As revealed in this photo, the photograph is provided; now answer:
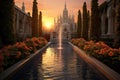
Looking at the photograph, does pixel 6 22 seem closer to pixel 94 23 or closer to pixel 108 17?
pixel 94 23

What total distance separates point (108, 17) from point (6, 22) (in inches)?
791

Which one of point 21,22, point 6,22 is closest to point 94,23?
point 6,22

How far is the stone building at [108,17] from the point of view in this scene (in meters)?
32.5

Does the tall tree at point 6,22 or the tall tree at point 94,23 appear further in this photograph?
the tall tree at point 94,23

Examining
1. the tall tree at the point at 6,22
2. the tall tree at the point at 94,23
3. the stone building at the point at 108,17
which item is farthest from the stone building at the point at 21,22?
the tall tree at the point at 6,22

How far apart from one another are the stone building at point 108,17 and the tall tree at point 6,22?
13519 mm

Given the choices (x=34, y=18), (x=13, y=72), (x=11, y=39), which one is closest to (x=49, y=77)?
(x=13, y=72)

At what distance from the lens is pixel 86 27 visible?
132ft

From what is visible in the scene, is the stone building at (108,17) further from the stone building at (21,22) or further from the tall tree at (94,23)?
the stone building at (21,22)

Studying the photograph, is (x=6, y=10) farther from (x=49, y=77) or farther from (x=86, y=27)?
(x=86, y=27)

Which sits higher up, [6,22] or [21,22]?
[21,22]

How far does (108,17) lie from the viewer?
35.4 m

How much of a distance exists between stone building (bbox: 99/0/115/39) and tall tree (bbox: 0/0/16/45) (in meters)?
13.5

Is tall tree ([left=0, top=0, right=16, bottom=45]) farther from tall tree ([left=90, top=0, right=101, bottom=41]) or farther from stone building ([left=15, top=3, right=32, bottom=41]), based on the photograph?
stone building ([left=15, top=3, right=32, bottom=41])
